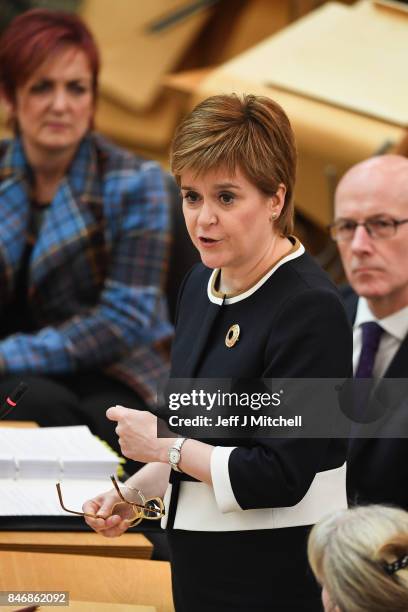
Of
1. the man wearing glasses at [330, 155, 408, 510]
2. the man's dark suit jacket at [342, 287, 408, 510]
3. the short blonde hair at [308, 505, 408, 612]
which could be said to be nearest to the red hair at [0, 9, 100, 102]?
the man wearing glasses at [330, 155, 408, 510]

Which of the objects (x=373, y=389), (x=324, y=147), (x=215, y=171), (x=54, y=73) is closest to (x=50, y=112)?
(x=54, y=73)

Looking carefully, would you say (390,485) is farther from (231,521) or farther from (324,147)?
(324,147)

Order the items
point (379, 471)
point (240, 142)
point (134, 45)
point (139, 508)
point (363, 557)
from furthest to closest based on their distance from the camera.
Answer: point (134, 45) < point (379, 471) < point (139, 508) < point (240, 142) < point (363, 557)

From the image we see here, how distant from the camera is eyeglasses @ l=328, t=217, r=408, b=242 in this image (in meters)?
2.34

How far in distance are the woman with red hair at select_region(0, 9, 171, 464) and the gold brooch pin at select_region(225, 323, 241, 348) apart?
3.91 feet

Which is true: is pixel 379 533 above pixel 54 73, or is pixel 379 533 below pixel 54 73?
below

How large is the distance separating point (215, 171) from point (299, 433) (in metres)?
0.35

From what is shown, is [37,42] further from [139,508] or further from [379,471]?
[139,508]

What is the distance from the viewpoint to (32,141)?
9.60 ft

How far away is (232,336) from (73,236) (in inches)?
52.1

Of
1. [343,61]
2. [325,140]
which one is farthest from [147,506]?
A: [343,61]

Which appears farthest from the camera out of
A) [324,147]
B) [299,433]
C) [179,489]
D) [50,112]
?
[324,147]

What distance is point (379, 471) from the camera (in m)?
2.05

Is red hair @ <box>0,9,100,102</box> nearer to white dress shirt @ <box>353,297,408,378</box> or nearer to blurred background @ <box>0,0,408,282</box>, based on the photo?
blurred background @ <box>0,0,408,282</box>
